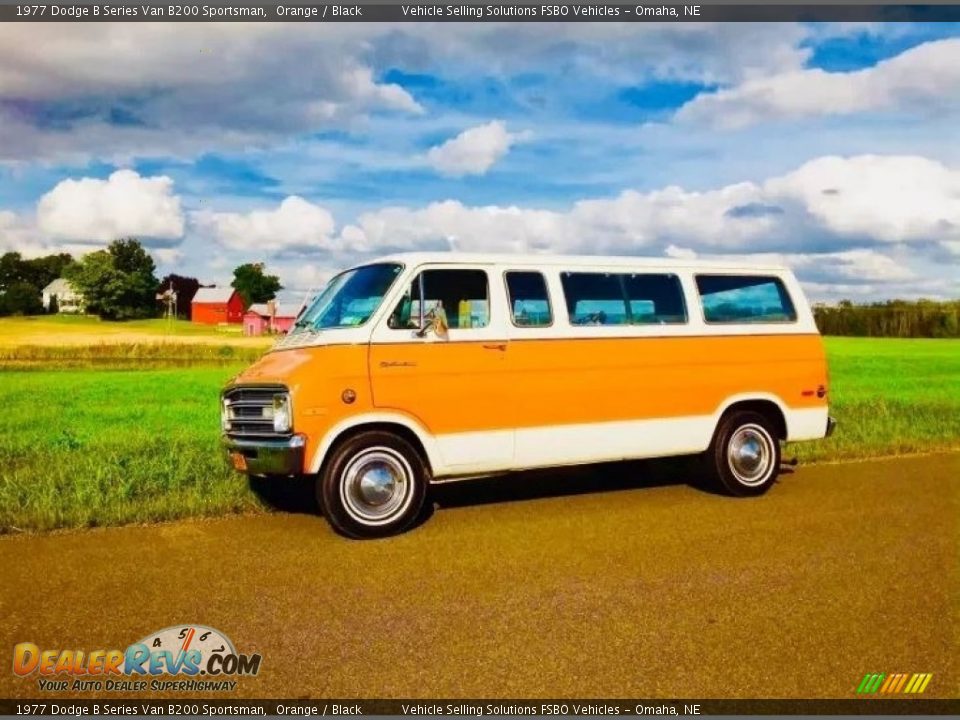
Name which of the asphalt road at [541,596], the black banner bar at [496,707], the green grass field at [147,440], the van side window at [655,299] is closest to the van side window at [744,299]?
the van side window at [655,299]

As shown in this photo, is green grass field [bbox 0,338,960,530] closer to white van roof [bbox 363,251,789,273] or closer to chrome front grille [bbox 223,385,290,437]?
chrome front grille [bbox 223,385,290,437]

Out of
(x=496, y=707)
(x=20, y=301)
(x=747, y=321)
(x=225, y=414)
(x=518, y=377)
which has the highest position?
(x=20, y=301)

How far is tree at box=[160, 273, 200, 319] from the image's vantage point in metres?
100

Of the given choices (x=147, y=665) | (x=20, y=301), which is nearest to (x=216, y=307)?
(x=20, y=301)

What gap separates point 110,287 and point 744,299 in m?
89.4

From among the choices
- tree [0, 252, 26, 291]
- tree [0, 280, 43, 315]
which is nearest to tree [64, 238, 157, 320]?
tree [0, 280, 43, 315]

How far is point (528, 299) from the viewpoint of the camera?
25.9ft

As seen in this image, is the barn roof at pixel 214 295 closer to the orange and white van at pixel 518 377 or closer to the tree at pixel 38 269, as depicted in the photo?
the tree at pixel 38 269

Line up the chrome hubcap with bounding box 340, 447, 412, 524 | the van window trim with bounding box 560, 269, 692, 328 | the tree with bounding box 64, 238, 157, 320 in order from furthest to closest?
the tree with bounding box 64, 238, 157, 320 → the van window trim with bounding box 560, 269, 692, 328 → the chrome hubcap with bounding box 340, 447, 412, 524

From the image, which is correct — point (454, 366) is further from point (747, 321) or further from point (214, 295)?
point (214, 295)

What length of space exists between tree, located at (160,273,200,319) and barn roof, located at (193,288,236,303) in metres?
2.04

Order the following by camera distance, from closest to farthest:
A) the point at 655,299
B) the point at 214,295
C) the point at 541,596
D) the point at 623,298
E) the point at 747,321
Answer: the point at 541,596, the point at 623,298, the point at 655,299, the point at 747,321, the point at 214,295

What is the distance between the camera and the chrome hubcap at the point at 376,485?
6.98m

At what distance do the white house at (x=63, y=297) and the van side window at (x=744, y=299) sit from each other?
9239cm
